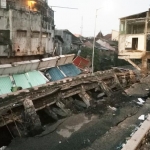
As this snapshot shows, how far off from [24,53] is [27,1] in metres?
10.5

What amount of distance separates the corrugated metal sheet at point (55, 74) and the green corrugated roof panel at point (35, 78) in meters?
1.34

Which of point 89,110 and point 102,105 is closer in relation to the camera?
point 89,110

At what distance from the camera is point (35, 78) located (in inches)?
580

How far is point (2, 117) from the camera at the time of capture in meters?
8.82

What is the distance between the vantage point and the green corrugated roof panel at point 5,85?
1224 cm

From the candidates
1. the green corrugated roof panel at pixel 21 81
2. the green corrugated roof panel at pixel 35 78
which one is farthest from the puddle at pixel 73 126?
the green corrugated roof panel at pixel 35 78

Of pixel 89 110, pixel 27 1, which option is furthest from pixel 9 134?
pixel 27 1

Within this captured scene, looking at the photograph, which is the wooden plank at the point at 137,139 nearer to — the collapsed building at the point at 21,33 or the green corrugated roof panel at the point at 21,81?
the green corrugated roof panel at the point at 21,81

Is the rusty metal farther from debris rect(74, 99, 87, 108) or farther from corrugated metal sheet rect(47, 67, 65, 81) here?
corrugated metal sheet rect(47, 67, 65, 81)

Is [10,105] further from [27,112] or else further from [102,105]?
[102,105]

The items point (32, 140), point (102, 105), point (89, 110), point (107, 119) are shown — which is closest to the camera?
point (32, 140)

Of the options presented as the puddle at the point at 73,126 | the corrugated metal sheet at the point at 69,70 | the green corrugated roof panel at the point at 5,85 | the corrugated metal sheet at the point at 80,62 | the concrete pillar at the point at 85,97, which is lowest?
the puddle at the point at 73,126

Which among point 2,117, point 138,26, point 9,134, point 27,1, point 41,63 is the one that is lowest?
point 9,134

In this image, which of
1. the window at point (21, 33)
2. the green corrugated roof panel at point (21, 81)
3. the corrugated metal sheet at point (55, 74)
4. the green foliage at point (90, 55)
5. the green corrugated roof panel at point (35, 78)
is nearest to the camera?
the green corrugated roof panel at point (21, 81)
